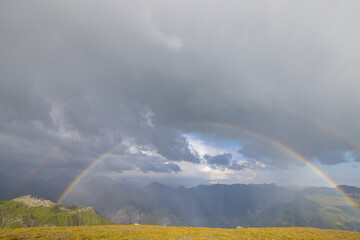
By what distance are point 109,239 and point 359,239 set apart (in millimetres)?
51460

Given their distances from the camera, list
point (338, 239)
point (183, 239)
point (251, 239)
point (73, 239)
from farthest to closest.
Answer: point (338, 239)
point (251, 239)
point (183, 239)
point (73, 239)

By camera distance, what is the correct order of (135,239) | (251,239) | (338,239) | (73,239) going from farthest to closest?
(338,239), (251,239), (135,239), (73,239)

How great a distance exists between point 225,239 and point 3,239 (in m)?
37.3

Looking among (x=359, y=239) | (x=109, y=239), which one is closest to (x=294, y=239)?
(x=359, y=239)

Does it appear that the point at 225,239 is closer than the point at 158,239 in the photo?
No

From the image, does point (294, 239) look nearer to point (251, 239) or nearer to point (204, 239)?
point (251, 239)

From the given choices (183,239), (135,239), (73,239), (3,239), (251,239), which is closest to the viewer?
(3,239)

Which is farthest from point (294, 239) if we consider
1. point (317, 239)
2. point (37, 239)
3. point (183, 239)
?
point (37, 239)

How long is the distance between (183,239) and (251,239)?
14.5 meters

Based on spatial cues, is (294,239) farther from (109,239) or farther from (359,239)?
(109,239)

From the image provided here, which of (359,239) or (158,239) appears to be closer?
(158,239)

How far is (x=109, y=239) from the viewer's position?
95.4 feet

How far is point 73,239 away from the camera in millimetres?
28016

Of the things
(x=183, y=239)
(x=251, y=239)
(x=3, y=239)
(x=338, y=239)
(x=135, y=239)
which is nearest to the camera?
(x=3, y=239)
